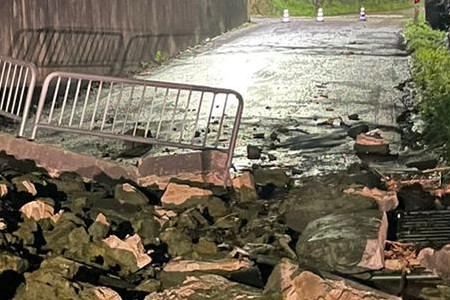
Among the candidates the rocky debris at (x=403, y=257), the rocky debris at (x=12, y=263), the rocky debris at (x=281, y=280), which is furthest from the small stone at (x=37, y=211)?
the rocky debris at (x=403, y=257)

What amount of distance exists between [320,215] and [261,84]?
1077 centimetres

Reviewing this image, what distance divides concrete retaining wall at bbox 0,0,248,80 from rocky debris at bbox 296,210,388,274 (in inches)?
370

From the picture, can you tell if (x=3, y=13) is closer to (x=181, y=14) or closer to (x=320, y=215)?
(x=320, y=215)

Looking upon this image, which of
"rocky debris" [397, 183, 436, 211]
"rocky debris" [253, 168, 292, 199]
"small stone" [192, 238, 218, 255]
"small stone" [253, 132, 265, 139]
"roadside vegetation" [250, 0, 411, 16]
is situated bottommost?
"roadside vegetation" [250, 0, 411, 16]

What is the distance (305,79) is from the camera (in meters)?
18.8

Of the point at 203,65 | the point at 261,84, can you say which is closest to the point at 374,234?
the point at 261,84

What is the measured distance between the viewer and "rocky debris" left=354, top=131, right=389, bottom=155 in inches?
429

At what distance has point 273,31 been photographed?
1314 inches

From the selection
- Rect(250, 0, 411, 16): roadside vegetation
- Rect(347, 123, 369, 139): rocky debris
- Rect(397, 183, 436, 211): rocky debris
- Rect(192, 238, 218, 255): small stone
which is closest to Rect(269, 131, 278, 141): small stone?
Answer: Rect(347, 123, 369, 139): rocky debris

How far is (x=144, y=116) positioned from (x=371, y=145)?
13.8 feet

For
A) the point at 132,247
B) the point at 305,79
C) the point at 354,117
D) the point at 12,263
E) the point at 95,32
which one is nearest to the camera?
the point at 12,263

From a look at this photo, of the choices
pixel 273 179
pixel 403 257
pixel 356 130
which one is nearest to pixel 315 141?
pixel 356 130

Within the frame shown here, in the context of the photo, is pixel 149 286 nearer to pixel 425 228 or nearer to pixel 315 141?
pixel 425 228

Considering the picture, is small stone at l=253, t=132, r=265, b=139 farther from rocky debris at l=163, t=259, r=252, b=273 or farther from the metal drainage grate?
rocky debris at l=163, t=259, r=252, b=273
